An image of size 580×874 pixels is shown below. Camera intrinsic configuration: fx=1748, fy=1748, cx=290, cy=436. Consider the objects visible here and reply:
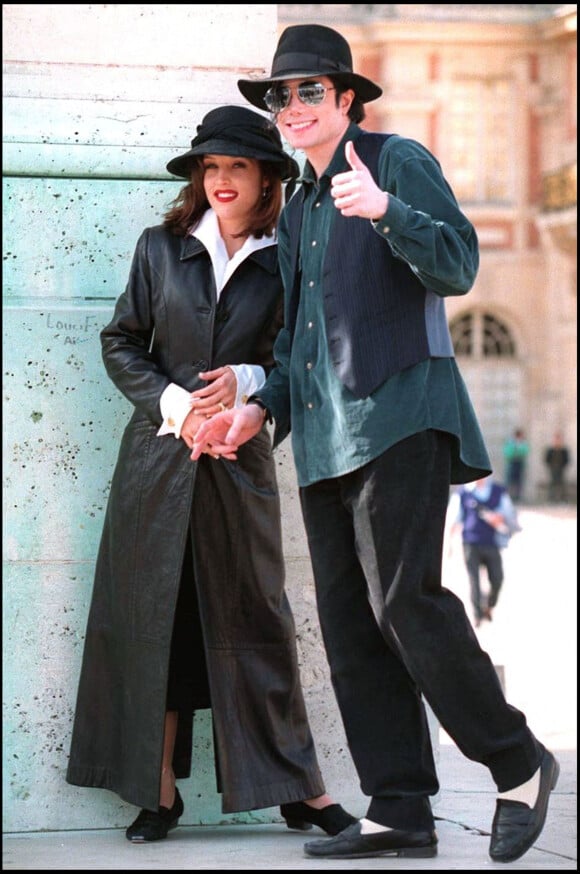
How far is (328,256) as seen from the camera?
397 centimetres

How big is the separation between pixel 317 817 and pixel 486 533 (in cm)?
917

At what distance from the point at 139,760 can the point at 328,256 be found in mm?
1300

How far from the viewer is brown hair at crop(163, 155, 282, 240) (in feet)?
14.3

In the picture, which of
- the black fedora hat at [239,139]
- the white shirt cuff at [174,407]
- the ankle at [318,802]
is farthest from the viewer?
the ankle at [318,802]

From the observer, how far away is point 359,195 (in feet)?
11.8

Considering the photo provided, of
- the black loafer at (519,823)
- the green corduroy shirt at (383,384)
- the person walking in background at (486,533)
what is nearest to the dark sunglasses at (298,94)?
the green corduroy shirt at (383,384)

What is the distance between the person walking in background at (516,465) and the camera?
1309 inches

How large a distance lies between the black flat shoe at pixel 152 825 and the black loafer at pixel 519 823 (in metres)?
0.87

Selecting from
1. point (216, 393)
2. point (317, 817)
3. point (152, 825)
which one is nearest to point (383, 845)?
point (317, 817)

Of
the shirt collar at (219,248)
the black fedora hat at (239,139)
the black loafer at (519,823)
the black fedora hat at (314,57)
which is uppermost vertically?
the black fedora hat at (314,57)

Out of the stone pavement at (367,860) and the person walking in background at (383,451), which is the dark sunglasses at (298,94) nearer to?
the person walking in background at (383,451)

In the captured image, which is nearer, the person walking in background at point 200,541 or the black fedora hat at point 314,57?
the black fedora hat at point 314,57

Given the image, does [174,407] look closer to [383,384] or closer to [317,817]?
[383,384]

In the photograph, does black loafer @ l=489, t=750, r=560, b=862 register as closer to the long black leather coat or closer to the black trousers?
the black trousers
